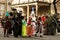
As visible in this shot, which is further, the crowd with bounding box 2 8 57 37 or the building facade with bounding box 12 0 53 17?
the building facade with bounding box 12 0 53 17

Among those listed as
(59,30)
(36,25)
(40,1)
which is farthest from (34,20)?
(40,1)

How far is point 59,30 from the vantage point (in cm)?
2700

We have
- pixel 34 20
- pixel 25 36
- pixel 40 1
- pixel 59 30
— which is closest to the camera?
pixel 25 36

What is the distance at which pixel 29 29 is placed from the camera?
19.5 m

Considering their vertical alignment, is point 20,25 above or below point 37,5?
below

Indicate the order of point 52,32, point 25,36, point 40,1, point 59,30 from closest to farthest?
point 25,36
point 52,32
point 59,30
point 40,1

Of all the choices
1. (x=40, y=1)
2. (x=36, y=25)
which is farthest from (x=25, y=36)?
(x=40, y=1)

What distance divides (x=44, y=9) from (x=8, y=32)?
28.9m

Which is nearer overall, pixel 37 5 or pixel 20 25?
pixel 20 25

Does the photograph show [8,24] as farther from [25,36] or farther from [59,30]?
[59,30]

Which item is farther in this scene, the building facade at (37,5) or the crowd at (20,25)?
the building facade at (37,5)

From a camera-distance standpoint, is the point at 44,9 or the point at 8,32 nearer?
the point at 8,32

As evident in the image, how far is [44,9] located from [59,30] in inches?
864

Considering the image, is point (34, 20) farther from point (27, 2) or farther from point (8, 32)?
point (27, 2)
